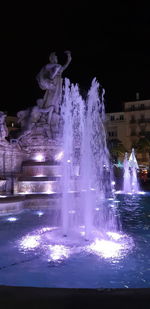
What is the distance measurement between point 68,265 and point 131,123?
72.7 meters

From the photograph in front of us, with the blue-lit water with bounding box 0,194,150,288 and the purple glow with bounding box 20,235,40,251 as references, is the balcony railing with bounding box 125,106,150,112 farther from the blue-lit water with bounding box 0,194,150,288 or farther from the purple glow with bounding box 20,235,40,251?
the purple glow with bounding box 20,235,40,251

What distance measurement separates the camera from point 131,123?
7700 centimetres

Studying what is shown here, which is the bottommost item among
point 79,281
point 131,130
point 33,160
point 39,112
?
point 79,281

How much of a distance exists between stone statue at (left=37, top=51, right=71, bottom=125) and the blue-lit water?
14049 millimetres

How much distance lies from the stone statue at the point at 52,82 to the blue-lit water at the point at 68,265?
14049 millimetres

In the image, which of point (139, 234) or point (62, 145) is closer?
point (139, 234)

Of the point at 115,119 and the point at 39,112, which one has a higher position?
the point at 115,119

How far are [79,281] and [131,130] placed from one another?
241ft


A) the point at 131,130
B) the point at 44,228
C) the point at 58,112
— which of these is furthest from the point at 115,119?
the point at 44,228

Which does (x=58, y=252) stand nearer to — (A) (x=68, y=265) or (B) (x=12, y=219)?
(A) (x=68, y=265)

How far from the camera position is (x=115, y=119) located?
7894 centimetres

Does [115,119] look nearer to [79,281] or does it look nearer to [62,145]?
[62,145]

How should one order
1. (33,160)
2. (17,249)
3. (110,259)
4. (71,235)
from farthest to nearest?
(33,160) → (71,235) → (17,249) → (110,259)

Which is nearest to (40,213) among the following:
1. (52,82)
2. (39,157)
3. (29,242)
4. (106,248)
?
(29,242)
